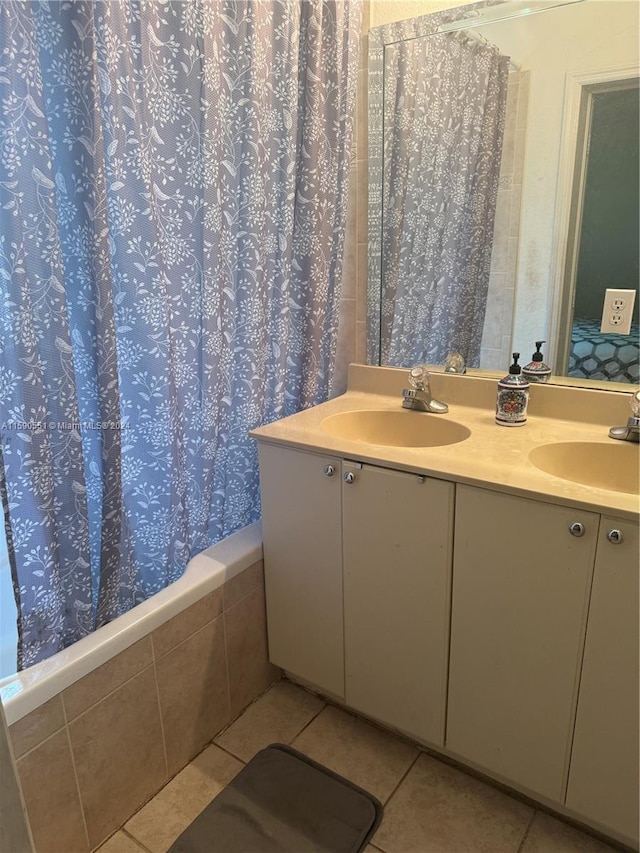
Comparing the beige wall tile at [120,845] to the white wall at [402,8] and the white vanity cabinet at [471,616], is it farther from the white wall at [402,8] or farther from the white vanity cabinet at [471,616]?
the white wall at [402,8]

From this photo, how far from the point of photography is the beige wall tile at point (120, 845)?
128 cm

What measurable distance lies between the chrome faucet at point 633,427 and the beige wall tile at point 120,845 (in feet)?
4.76

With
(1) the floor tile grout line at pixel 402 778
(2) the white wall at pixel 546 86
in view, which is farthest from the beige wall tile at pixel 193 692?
(2) the white wall at pixel 546 86

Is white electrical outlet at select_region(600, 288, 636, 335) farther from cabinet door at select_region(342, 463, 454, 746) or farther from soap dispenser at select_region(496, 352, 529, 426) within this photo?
cabinet door at select_region(342, 463, 454, 746)

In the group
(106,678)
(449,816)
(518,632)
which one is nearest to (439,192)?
(518,632)

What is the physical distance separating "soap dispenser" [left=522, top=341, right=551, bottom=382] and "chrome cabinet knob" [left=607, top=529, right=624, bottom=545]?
59 cm

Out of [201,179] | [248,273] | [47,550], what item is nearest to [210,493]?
[47,550]

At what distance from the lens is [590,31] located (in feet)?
4.39

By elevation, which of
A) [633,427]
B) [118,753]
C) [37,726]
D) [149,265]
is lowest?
[118,753]

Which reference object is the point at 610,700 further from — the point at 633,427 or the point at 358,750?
the point at 358,750

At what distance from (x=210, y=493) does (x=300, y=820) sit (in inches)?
31.8

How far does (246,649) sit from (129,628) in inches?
18.1

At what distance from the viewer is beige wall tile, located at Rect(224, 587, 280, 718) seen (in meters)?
1.57

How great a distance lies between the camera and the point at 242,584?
61.4 inches
